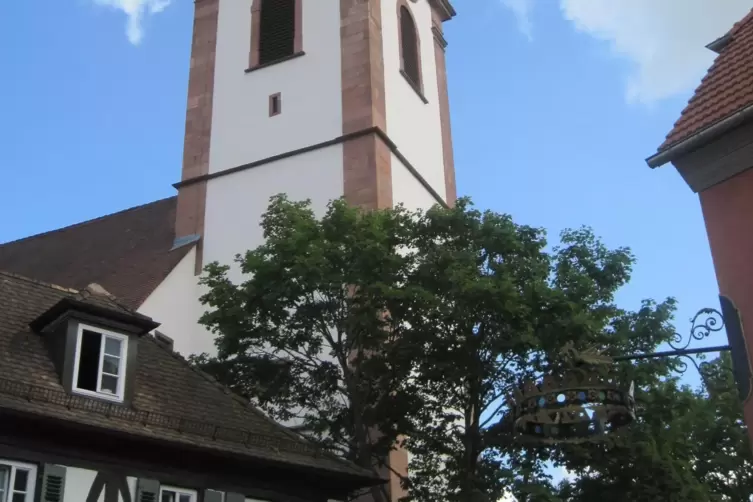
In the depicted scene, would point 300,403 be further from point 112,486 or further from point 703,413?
point 703,413

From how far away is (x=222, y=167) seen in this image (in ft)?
76.4

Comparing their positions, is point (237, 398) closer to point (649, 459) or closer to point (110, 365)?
point (110, 365)

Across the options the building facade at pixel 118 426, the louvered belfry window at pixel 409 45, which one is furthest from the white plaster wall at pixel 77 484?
the louvered belfry window at pixel 409 45

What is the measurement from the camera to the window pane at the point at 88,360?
11812 mm

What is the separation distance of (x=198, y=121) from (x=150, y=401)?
13.2 meters

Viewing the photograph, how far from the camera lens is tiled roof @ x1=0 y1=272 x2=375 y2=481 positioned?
1103 cm

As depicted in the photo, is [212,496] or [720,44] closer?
[720,44]

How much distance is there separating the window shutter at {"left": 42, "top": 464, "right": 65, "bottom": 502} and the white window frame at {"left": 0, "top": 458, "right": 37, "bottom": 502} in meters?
0.11

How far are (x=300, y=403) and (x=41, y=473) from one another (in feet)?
16.8

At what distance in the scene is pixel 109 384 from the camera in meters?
12.0

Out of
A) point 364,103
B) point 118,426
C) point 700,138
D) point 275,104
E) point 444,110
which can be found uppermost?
point 444,110

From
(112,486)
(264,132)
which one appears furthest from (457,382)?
(264,132)

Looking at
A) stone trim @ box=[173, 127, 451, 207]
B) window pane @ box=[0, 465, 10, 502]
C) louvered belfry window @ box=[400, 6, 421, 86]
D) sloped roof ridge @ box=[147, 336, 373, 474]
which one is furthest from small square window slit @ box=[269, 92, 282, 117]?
window pane @ box=[0, 465, 10, 502]

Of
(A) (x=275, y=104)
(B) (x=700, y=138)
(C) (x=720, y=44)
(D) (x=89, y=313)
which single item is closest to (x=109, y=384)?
(D) (x=89, y=313)
